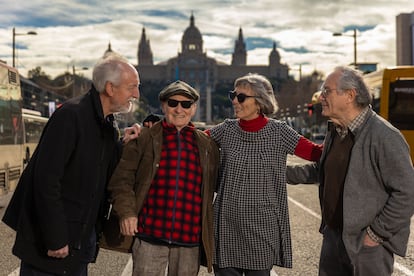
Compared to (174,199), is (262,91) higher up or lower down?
higher up

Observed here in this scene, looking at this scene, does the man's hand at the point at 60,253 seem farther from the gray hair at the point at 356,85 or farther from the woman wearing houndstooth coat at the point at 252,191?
the gray hair at the point at 356,85

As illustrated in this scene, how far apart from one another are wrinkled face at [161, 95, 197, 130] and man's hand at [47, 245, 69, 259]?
983 millimetres

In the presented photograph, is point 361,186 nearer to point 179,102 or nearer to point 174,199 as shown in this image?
point 174,199

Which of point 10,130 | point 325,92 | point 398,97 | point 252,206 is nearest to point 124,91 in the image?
point 252,206

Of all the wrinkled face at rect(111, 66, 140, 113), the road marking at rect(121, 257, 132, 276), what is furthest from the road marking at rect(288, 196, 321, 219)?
the wrinkled face at rect(111, 66, 140, 113)

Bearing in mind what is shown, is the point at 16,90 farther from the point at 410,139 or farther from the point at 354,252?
the point at 354,252

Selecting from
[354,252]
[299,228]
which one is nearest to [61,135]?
[354,252]

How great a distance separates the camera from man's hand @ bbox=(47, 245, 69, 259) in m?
3.32

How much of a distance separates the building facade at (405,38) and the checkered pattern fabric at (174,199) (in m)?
96.6

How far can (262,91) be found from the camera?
408cm

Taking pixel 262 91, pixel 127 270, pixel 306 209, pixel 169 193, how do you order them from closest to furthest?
1. pixel 169 193
2. pixel 262 91
3. pixel 127 270
4. pixel 306 209

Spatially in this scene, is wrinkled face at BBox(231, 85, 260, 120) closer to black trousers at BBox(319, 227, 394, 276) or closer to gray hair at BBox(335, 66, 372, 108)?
gray hair at BBox(335, 66, 372, 108)

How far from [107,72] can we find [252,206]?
1156 mm

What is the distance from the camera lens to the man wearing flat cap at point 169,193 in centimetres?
376
